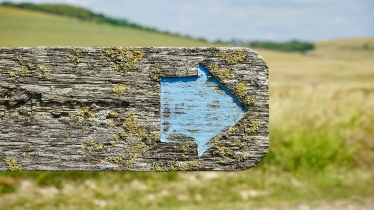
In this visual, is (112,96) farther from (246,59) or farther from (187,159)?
(246,59)

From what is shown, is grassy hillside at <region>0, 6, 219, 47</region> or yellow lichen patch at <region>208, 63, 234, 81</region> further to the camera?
grassy hillside at <region>0, 6, 219, 47</region>

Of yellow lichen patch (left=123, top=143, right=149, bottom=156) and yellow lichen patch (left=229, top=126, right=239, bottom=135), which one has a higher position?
yellow lichen patch (left=229, top=126, right=239, bottom=135)

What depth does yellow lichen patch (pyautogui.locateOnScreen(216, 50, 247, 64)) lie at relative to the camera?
126 cm

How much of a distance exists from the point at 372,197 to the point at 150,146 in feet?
17.5

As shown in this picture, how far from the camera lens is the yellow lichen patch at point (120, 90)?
1.27 metres

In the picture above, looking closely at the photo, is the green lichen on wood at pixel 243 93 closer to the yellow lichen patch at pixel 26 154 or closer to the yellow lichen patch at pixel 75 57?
the yellow lichen patch at pixel 75 57

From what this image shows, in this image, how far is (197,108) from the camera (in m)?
1.29

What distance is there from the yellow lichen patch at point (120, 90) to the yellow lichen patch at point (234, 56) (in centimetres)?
34

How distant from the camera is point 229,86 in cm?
128

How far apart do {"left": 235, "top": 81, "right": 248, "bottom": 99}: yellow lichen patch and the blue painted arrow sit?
23mm

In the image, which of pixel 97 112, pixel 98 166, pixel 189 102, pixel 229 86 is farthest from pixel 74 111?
pixel 229 86

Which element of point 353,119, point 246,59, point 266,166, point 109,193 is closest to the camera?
point 246,59

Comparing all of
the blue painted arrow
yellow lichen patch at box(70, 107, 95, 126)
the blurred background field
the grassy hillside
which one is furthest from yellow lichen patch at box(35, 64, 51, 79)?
the grassy hillside

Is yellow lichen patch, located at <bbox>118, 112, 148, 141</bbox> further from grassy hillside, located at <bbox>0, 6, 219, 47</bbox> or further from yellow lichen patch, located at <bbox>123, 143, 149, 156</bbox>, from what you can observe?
grassy hillside, located at <bbox>0, 6, 219, 47</bbox>
